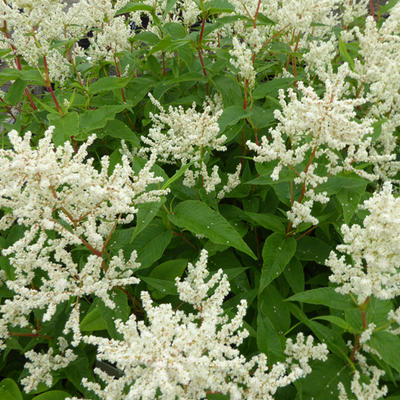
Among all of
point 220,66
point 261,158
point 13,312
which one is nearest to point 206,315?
point 261,158

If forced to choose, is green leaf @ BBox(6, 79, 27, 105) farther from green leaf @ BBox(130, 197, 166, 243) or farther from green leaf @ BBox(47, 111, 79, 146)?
green leaf @ BBox(130, 197, 166, 243)

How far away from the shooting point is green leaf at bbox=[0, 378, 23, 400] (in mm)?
2457

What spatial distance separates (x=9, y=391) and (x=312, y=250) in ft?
7.63

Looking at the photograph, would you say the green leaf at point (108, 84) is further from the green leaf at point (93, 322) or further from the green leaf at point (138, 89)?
the green leaf at point (93, 322)

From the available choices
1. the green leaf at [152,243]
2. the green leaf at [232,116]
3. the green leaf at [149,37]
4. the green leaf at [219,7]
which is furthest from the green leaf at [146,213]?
the green leaf at [149,37]

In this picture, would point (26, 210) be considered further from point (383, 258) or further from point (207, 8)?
point (207, 8)

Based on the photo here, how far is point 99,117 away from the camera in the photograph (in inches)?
125

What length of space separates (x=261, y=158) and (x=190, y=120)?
0.66 metres

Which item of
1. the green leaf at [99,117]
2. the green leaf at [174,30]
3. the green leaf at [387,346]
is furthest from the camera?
the green leaf at [174,30]

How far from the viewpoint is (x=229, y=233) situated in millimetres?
2369

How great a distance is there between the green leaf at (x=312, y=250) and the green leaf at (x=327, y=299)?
0.55 meters

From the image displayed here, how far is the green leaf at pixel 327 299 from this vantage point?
7.13 ft

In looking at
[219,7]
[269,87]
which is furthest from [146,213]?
[219,7]

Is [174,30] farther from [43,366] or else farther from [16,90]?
[43,366]
